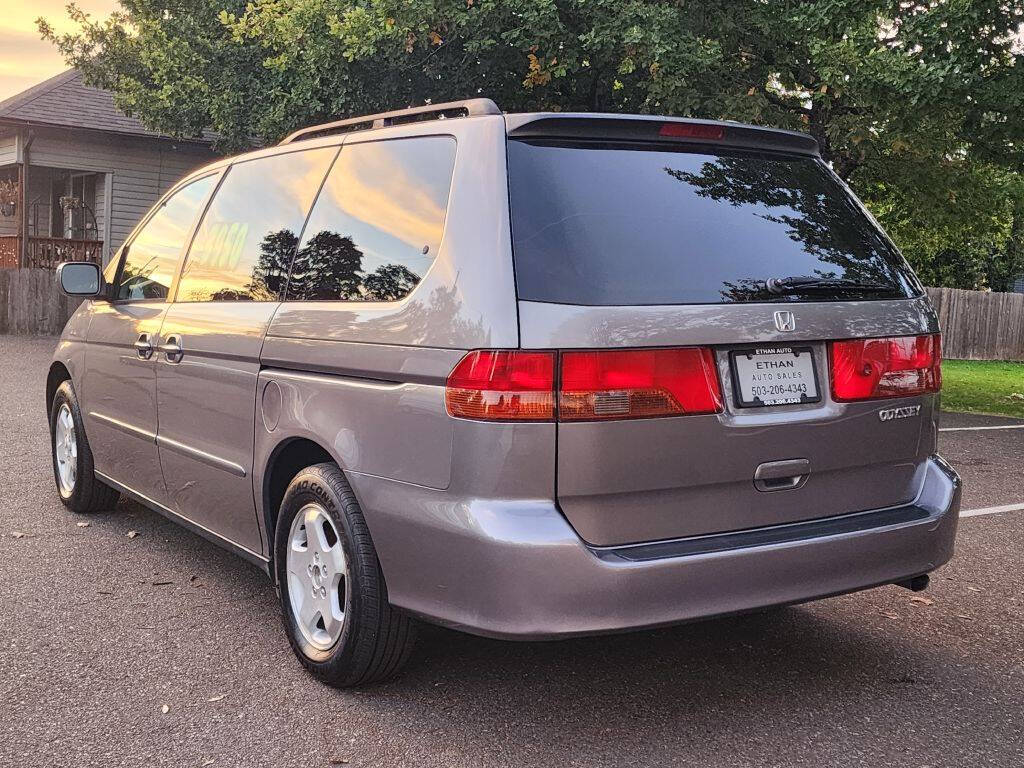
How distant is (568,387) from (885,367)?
1.18 meters

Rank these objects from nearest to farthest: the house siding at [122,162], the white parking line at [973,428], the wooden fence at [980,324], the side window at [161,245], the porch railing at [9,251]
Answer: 1. the side window at [161,245]
2. the white parking line at [973,428]
3. the house siding at [122,162]
4. the porch railing at [9,251]
5. the wooden fence at [980,324]

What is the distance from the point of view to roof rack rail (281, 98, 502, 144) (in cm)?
356

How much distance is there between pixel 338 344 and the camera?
12.1 ft

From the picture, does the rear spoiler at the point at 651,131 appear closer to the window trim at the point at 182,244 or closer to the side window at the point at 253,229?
the side window at the point at 253,229

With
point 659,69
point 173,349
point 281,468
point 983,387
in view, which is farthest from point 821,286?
point 983,387

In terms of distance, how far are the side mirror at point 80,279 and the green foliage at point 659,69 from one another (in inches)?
353

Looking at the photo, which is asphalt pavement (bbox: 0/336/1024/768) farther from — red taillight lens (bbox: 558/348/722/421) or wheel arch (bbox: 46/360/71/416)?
wheel arch (bbox: 46/360/71/416)

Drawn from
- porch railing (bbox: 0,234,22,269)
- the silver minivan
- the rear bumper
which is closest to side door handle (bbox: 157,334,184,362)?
the silver minivan

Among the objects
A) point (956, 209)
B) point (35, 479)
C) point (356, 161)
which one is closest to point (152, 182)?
point (956, 209)

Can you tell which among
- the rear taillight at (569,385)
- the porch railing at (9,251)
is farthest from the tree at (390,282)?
the porch railing at (9,251)

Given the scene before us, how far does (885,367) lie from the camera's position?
365 cm

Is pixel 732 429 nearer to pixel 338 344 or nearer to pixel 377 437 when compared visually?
pixel 377 437

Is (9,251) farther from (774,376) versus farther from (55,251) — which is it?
(774,376)

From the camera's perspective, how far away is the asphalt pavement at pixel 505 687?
3.33 m
